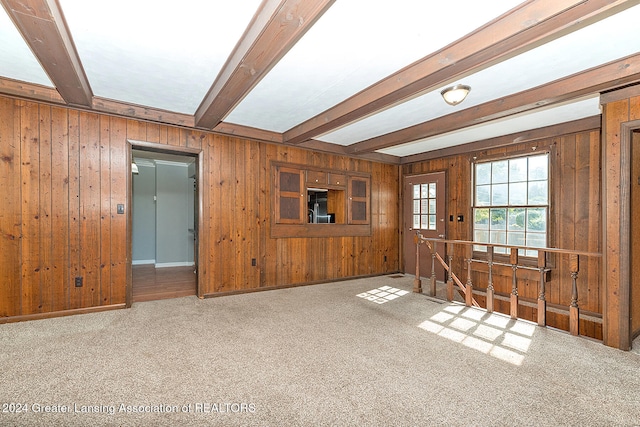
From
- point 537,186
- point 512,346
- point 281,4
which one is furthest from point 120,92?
point 537,186

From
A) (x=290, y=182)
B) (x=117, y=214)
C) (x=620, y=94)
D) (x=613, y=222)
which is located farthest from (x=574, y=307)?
(x=117, y=214)

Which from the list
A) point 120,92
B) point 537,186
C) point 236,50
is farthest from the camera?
point 537,186

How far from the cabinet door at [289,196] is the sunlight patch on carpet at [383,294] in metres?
1.63

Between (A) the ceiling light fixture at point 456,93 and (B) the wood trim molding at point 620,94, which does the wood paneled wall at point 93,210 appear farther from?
(B) the wood trim molding at point 620,94

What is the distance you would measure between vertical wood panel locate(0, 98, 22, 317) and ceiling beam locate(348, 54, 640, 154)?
473 cm

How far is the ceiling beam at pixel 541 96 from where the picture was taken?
2.51 metres

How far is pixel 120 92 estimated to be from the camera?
10.7 ft

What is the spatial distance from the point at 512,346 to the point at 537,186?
2925 millimetres

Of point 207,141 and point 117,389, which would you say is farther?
point 207,141

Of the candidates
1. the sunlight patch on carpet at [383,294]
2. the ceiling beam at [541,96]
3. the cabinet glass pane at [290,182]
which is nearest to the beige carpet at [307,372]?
the sunlight patch on carpet at [383,294]

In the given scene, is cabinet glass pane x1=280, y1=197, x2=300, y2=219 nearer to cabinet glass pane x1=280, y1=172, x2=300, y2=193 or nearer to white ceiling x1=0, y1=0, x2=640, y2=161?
cabinet glass pane x1=280, y1=172, x2=300, y2=193

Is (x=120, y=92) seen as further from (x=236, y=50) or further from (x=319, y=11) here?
(x=319, y=11)

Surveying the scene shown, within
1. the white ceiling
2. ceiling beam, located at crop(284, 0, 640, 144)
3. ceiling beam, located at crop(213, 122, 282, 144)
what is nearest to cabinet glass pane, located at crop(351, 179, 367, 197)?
ceiling beam, located at crop(213, 122, 282, 144)

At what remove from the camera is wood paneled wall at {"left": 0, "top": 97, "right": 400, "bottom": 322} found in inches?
126
